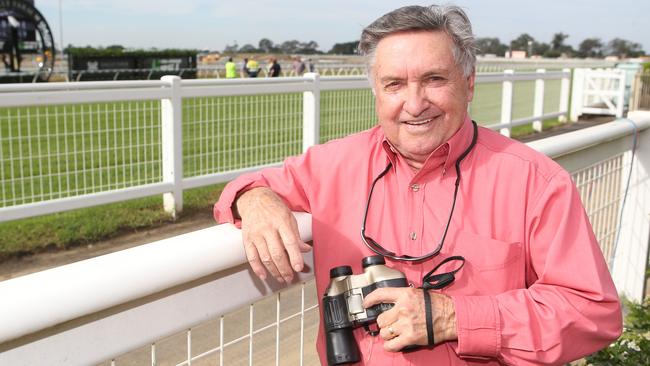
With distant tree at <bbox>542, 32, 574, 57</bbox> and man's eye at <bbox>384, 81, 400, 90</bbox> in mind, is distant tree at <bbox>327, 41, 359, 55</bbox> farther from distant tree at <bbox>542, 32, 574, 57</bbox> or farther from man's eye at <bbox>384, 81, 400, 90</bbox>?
distant tree at <bbox>542, 32, 574, 57</bbox>

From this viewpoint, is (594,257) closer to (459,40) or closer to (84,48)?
(459,40)

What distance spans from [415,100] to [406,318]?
2.23 ft

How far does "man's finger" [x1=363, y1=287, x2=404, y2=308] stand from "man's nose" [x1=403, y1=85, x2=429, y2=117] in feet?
2.01

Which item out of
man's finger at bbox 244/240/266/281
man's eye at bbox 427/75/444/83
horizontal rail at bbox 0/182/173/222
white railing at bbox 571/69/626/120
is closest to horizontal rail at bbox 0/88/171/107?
horizontal rail at bbox 0/182/173/222

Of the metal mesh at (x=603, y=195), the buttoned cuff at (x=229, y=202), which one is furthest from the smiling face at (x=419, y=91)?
the metal mesh at (x=603, y=195)

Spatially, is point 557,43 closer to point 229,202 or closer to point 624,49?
point 624,49

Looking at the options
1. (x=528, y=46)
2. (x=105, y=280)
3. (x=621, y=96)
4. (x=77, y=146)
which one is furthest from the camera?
(x=528, y=46)

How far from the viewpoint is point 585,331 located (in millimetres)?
1810

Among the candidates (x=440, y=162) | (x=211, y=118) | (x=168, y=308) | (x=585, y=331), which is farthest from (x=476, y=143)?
(x=211, y=118)

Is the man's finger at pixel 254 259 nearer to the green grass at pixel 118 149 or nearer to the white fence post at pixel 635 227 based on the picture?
the white fence post at pixel 635 227

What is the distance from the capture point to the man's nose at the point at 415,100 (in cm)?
208

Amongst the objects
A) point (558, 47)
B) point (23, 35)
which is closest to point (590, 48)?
point (558, 47)

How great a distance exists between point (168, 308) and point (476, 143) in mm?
1067

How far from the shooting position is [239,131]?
24.7 ft
